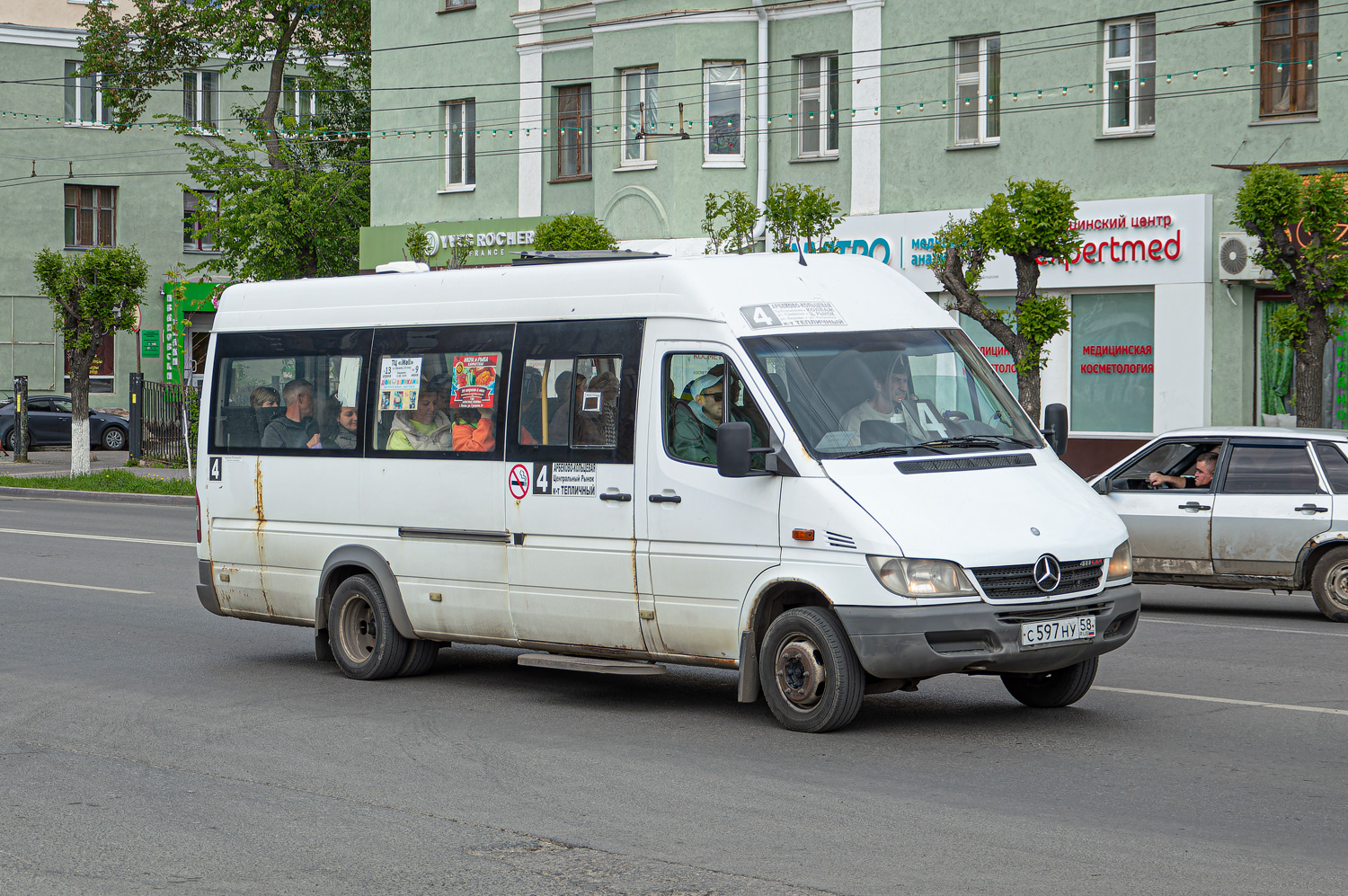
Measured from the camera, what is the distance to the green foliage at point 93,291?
3734 cm

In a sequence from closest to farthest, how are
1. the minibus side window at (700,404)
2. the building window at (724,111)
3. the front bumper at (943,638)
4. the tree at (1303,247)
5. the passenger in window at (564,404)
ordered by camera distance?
the front bumper at (943,638) → the minibus side window at (700,404) → the passenger in window at (564,404) → the tree at (1303,247) → the building window at (724,111)

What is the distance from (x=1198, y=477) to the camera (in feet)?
48.4

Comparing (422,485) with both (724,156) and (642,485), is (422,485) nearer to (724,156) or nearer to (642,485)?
(642,485)

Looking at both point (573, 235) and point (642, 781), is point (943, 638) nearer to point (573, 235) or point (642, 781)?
point (642, 781)

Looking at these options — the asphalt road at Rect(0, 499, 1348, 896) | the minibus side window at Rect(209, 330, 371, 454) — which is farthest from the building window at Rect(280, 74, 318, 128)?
the asphalt road at Rect(0, 499, 1348, 896)

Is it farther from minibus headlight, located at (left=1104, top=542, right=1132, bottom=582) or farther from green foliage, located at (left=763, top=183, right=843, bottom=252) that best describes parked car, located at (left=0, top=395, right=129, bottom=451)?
minibus headlight, located at (left=1104, top=542, right=1132, bottom=582)

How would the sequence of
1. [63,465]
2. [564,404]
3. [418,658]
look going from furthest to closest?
[63,465], [418,658], [564,404]

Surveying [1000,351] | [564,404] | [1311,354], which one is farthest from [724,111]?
[564,404]

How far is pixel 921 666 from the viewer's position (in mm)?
8133

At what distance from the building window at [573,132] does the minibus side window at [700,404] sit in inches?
943

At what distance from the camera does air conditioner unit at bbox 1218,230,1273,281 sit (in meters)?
24.0

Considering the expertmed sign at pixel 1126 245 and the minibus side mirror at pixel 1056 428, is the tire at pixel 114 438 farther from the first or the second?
the minibus side mirror at pixel 1056 428

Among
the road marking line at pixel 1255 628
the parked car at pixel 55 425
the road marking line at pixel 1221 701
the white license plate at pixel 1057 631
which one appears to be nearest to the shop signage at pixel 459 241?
the parked car at pixel 55 425

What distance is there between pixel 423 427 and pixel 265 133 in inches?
1383
